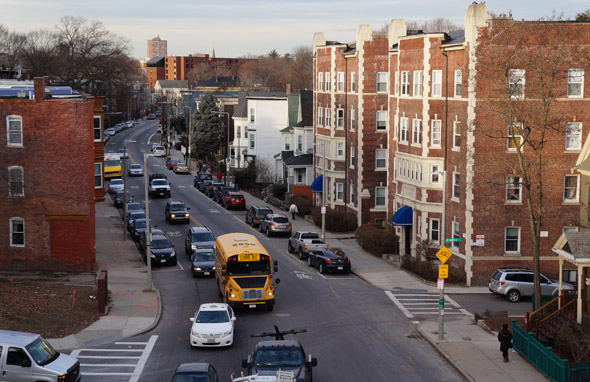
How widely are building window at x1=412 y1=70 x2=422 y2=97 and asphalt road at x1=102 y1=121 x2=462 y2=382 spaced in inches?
500

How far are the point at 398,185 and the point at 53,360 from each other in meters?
33.4

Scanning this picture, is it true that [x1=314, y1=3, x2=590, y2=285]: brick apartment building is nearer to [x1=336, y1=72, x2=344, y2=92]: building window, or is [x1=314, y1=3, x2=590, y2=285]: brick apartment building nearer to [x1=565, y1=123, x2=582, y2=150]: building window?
[x1=565, y1=123, x2=582, y2=150]: building window

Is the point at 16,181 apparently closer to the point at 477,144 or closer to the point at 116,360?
the point at 116,360

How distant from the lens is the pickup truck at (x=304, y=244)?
51881 millimetres

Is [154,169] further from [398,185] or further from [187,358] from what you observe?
[187,358]

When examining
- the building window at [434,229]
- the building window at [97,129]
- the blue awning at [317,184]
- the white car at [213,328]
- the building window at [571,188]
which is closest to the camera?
the white car at [213,328]

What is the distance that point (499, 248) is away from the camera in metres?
44.8

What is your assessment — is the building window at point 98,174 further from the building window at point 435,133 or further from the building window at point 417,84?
the building window at point 435,133

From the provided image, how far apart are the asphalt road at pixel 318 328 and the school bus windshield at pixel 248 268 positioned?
1.92 meters

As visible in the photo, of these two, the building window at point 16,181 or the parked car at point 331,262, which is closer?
the building window at point 16,181

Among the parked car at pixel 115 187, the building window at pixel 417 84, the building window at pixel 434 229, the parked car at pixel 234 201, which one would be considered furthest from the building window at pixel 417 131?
the parked car at pixel 115 187

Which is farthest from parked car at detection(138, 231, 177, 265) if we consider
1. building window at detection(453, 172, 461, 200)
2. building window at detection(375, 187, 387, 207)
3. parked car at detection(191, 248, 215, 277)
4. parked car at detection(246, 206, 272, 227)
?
building window at detection(375, 187, 387, 207)

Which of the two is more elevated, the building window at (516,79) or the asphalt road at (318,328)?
the building window at (516,79)

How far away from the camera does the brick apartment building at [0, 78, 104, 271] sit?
1757 inches
